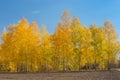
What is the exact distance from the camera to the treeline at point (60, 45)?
152 ft

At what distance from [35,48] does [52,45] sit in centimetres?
335

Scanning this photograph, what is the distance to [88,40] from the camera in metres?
48.6

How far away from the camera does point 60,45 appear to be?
45875mm

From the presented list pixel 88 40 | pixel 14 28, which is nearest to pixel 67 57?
pixel 88 40

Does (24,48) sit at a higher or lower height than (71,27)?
lower

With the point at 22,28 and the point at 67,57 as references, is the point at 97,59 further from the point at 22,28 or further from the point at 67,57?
the point at 22,28

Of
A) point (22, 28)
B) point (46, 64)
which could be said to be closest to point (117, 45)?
point (46, 64)

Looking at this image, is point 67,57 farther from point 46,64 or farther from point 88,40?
point 46,64

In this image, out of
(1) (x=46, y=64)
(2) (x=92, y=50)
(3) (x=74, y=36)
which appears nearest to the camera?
(3) (x=74, y=36)

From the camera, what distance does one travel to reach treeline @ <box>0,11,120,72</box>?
46.3 meters

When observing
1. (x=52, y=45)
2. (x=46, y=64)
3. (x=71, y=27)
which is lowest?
(x=46, y=64)

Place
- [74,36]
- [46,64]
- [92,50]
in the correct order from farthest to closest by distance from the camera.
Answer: [46,64], [92,50], [74,36]

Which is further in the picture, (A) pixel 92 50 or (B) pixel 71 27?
(A) pixel 92 50

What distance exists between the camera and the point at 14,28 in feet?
155
